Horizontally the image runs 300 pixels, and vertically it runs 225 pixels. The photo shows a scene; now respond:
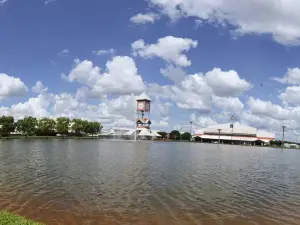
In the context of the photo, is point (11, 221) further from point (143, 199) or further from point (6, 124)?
point (6, 124)

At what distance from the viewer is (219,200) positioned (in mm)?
26469

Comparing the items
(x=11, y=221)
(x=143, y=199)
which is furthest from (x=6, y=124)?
(x=11, y=221)

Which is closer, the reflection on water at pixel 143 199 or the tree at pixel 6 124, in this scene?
the reflection on water at pixel 143 199

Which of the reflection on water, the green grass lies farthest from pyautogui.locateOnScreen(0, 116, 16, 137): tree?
the green grass

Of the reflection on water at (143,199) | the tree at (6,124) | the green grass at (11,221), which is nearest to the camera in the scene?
the green grass at (11,221)

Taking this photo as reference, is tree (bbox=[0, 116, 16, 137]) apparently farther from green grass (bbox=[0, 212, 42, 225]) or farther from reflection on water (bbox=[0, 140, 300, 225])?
green grass (bbox=[0, 212, 42, 225])

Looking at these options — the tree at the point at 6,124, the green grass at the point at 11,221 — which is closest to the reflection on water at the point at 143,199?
Answer: the green grass at the point at 11,221

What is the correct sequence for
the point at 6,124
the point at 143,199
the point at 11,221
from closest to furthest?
the point at 11,221 → the point at 143,199 → the point at 6,124

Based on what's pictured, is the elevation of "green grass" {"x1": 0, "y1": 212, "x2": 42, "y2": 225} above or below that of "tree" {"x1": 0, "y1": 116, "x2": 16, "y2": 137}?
below

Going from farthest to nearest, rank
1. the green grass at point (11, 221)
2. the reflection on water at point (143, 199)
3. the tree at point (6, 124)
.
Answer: the tree at point (6, 124)
the reflection on water at point (143, 199)
the green grass at point (11, 221)

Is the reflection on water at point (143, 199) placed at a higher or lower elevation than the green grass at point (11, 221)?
lower

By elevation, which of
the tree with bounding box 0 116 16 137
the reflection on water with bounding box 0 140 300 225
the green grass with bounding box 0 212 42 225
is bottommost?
the reflection on water with bounding box 0 140 300 225

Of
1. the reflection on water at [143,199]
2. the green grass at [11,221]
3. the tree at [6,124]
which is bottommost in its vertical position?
the reflection on water at [143,199]

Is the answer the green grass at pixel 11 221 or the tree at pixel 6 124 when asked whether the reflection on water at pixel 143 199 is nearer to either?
the green grass at pixel 11 221
